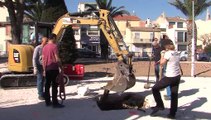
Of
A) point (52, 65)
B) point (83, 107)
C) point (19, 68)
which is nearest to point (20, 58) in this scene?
point (19, 68)

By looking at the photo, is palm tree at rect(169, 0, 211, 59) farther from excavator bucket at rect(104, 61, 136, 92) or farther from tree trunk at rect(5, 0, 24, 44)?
excavator bucket at rect(104, 61, 136, 92)

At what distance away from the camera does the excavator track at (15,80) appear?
50.3ft

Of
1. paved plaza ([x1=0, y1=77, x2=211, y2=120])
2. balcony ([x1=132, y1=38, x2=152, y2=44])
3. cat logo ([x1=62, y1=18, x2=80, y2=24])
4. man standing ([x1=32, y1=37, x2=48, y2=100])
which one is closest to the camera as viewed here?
paved plaza ([x1=0, y1=77, x2=211, y2=120])

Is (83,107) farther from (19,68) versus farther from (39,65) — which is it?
(19,68)

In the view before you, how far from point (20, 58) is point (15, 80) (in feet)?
2.56

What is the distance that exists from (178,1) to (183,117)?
38.6 meters

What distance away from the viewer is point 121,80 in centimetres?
1177

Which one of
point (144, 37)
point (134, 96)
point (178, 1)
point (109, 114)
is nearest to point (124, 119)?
point (109, 114)

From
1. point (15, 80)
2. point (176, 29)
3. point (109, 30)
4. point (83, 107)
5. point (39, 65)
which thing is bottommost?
point (83, 107)

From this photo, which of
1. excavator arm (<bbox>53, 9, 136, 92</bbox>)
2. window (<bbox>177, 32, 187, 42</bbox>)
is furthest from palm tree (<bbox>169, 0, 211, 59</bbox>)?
window (<bbox>177, 32, 187, 42</bbox>)

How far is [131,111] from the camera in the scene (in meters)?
10.9

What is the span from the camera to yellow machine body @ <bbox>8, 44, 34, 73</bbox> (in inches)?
605

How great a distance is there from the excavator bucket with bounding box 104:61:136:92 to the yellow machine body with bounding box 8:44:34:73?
418 centimetres

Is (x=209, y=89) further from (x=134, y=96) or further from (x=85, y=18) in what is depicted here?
(x=85, y=18)
